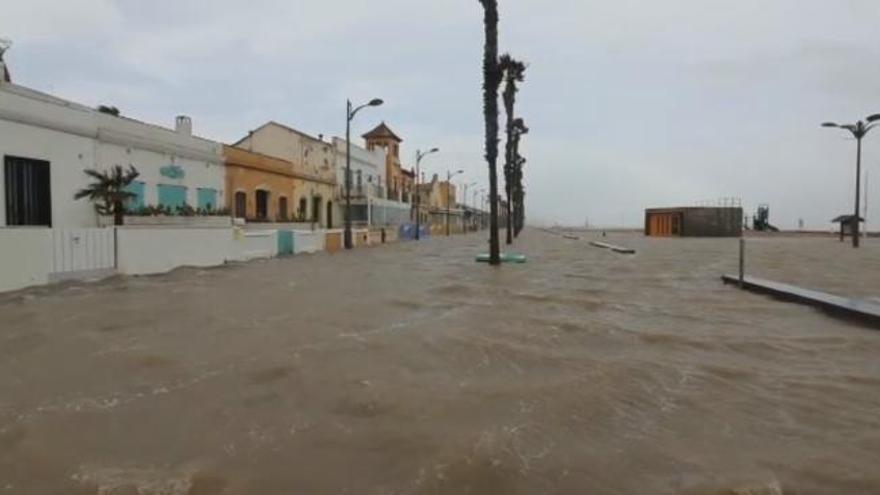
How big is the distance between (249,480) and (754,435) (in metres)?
3.55

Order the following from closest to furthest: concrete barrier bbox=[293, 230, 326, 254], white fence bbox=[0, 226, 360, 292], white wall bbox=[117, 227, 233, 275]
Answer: white fence bbox=[0, 226, 360, 292], white wall bbox=[117, 227, 233, 275], concrete barrier bbox=[293, 230, 326, 254]

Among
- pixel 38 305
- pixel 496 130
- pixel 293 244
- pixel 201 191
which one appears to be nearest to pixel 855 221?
pixel 496 130

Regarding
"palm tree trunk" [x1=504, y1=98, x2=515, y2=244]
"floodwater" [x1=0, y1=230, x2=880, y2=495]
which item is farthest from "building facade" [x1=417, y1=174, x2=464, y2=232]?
"floodwater" [x1=0, y1=230, x2=880, y2=495]

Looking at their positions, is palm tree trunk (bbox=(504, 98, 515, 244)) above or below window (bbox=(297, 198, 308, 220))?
above

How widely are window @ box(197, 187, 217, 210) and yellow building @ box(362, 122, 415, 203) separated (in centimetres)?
3592

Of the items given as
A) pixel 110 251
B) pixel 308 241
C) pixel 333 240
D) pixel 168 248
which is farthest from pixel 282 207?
pixel 110 251

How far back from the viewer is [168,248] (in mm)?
21391

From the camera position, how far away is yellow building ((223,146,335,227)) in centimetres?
3456

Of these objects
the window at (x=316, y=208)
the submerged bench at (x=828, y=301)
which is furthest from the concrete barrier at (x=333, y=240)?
the submerged bench at (x=828, y=301)

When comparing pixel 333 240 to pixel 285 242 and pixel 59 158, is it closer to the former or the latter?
pixel 285 242

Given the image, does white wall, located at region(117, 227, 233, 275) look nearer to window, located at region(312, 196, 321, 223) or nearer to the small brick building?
window, located at region(312, 196, 321, 223)

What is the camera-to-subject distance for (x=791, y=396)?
619cm

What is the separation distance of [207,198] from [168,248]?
10816mm

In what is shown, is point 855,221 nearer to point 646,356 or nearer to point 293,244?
point 293,244
